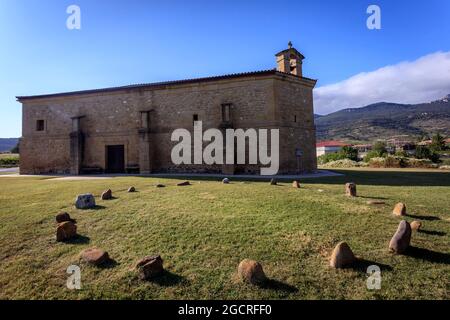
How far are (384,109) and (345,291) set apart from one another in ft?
548

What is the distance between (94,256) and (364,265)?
14.6 feet

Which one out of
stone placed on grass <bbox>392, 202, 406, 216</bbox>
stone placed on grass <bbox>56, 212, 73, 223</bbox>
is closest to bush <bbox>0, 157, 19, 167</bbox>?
stone placed on grass <bbox>56, 212, 73, 223</bbox>

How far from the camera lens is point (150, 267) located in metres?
3.99

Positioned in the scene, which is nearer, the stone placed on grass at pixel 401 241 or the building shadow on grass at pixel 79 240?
the stone placed on grass at pixel 401 241

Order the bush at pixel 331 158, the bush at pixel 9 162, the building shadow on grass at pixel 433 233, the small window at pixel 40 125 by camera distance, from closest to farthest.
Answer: the building shadow on grass at pixel 433 233 < the small window at pixel 40 125 < the bush at pixel 331 158 < the bush at pixel 9 162

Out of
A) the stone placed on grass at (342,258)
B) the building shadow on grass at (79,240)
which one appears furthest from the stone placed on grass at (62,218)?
the stone placed on grass at (342,258)

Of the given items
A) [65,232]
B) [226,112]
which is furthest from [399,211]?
[226,112]

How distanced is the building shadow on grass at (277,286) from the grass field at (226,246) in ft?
0.08

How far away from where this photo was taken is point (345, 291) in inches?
140

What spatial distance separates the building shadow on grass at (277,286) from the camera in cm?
360

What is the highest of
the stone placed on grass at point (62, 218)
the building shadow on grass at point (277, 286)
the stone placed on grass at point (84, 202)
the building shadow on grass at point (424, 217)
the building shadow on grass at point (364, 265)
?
the stone placed on grass at point (84, 202)

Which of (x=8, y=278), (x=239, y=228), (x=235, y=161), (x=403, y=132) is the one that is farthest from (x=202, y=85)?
(x=403, y=132)

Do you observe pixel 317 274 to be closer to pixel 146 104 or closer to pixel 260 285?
pixel 260 285

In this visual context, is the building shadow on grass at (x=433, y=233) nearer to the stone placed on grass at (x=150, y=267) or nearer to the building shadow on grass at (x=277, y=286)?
the building shadow on grass at (x=277, y=286)
